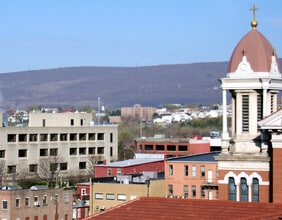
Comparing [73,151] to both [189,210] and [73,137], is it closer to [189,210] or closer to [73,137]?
[73,137]

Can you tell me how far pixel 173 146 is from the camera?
546ft

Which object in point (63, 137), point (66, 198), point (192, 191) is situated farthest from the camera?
point (63, 137)

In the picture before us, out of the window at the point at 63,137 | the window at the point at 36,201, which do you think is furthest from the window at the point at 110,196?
the window at the point at 63,137

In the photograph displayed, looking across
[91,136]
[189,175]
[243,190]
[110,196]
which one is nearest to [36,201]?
[110,196]

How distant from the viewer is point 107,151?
16312 cm

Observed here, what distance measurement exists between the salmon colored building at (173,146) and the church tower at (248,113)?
10062 centimetres

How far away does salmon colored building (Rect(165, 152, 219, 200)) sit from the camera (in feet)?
293

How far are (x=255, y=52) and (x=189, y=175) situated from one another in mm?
44577

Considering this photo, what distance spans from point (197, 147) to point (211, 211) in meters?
115

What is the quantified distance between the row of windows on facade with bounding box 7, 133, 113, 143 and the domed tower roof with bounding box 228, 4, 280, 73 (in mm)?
102476

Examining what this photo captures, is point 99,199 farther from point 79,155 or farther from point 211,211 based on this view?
point 79,155

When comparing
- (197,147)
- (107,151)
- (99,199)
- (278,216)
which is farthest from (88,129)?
(278,216)

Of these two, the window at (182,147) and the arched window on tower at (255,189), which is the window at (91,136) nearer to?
the window at (182,147)

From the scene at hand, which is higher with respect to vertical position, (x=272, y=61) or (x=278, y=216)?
(x=272, y=61)
